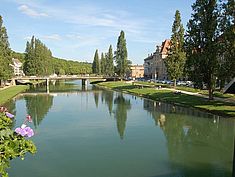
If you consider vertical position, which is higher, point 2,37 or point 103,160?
point 2,37

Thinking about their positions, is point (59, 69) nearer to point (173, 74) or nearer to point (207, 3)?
point (173, 74)

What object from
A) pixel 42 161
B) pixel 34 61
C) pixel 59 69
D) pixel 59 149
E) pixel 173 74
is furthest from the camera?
pixel 59 69

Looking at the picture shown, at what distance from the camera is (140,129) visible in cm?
2583

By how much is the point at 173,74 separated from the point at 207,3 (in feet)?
75.7

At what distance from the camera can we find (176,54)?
57.9 m

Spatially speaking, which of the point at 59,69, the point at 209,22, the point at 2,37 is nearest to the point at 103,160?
the point at 209,22

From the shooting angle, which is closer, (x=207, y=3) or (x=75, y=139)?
(x=75, y=139)

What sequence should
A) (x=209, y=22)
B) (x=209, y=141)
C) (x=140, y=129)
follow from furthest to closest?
(x=209, y=22) → (x=140, y=129) → (x=209, y=141)

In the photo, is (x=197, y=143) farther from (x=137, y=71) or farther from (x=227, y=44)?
(x=137, y=71)

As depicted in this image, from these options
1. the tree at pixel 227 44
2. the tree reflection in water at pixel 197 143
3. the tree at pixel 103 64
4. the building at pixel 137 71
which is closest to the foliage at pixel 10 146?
the tree reflection in water at pixel 197 143

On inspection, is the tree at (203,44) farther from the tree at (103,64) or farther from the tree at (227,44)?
the tree at (103,64)

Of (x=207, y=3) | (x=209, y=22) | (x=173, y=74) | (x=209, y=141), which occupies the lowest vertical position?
(x=209, y=141)

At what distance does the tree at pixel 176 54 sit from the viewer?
187 feet

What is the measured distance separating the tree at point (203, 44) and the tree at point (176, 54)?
20.4m
